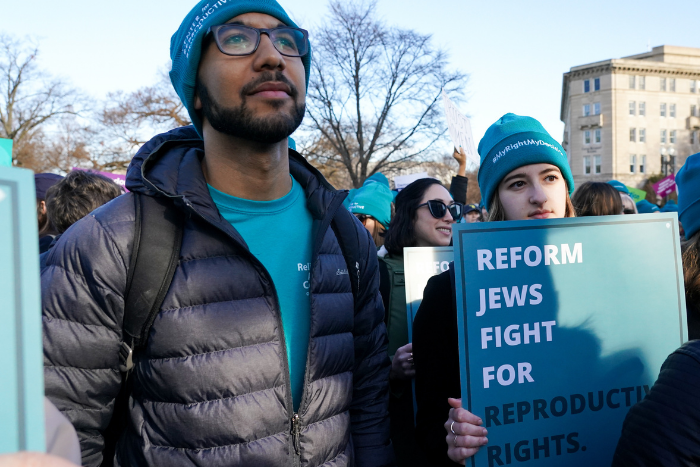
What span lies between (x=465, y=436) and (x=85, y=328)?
1.16 meters

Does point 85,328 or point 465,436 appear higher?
point 85,328

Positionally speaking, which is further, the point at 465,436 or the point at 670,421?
the point at 465,436

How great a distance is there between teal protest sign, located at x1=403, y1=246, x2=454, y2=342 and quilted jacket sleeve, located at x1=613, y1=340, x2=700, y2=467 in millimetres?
1819

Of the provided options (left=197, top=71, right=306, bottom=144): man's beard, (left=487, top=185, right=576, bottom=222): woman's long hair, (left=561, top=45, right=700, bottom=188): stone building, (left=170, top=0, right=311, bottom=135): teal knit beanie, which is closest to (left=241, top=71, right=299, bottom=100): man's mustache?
(left=197, top=71, right=306, bottom=144): man's beard

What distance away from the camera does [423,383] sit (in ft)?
6.81

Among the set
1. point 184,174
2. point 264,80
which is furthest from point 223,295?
point 264,80

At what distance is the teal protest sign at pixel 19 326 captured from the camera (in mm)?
688

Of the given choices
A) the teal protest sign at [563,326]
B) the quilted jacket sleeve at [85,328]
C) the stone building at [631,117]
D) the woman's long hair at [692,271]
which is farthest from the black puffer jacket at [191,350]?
the stone building at [631,117]

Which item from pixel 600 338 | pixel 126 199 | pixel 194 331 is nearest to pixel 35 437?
pixel 194 331

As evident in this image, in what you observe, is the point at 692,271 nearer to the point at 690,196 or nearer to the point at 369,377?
the point at 690,196

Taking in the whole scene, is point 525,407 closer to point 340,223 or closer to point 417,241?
point 340,223

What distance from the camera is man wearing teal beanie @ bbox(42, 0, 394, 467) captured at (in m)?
1.49

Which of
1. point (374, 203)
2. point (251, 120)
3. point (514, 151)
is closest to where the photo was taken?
point (251, 120)

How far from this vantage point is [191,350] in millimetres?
1529
